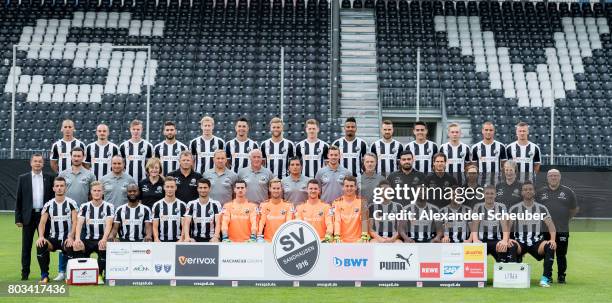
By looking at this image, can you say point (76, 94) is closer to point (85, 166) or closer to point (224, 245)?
point (85, 166)

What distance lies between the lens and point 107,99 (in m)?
29.4

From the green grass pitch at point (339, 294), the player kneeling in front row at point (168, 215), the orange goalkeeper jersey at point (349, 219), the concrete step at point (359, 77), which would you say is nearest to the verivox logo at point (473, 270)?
the green grass pitch at point (339, 294)

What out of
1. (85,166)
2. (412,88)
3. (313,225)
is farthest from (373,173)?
(412,88)

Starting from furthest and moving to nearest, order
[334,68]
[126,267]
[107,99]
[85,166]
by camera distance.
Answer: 1. [107,99]
2. [334,68]
3. [85,166]
4. [126,267]

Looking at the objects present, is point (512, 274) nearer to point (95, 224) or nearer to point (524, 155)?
point (524, 155)

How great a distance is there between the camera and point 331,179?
45.8 feet

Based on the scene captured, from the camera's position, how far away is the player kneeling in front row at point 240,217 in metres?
13.2

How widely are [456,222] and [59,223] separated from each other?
5116 mm

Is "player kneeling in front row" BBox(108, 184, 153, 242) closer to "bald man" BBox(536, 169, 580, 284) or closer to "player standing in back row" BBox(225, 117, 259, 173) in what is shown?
"player standing in back row" BBox(225, 117, 259, 173)

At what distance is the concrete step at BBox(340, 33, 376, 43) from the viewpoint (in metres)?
32.2

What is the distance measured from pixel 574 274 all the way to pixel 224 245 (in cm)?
512

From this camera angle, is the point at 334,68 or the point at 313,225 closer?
the point at 313,225


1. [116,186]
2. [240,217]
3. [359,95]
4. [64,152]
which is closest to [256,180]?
[240,217]

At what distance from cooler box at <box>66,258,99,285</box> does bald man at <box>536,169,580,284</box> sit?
18.8ft
